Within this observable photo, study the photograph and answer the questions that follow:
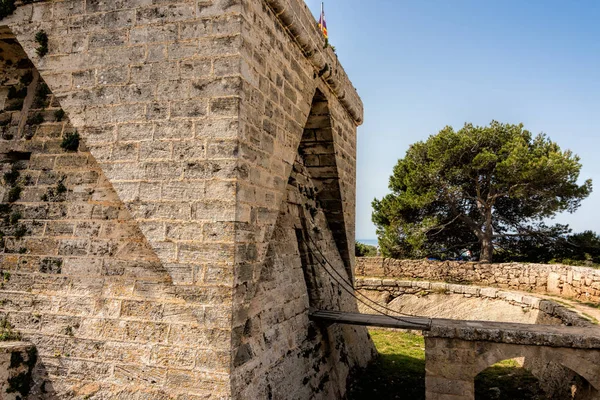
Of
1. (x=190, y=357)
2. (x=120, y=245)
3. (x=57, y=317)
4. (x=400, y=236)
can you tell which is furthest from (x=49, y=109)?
(x=400, y=236)

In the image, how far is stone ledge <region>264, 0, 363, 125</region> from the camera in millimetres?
4652

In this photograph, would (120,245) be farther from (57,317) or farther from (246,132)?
(246,132)

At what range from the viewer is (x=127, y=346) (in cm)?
376

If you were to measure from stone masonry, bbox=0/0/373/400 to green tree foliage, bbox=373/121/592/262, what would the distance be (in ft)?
47.4

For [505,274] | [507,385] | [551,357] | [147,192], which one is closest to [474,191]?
[505,274]

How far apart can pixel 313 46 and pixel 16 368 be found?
196 inches

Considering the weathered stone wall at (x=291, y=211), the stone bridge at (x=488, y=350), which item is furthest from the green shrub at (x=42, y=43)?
the stone bridge at (x=488, y=350)

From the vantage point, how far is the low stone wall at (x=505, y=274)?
1008 centimetres

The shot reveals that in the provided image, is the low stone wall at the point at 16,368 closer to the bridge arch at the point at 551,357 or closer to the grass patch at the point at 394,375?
the grass patch at the point at 394,375

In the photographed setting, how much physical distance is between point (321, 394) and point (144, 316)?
3015 mm

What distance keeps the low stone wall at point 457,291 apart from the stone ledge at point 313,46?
6.29 meters

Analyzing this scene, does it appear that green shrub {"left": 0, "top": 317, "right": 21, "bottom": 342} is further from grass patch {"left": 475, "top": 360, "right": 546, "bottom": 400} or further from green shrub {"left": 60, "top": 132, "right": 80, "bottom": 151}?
grass patch {"left": 475, "top": 360, "right": 546, "bottom": 400}

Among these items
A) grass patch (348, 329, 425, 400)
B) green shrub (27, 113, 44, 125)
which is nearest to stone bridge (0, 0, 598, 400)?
green shrub (27, 113, 44, 125)

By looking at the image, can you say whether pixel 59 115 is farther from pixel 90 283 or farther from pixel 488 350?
pixel 488 350
